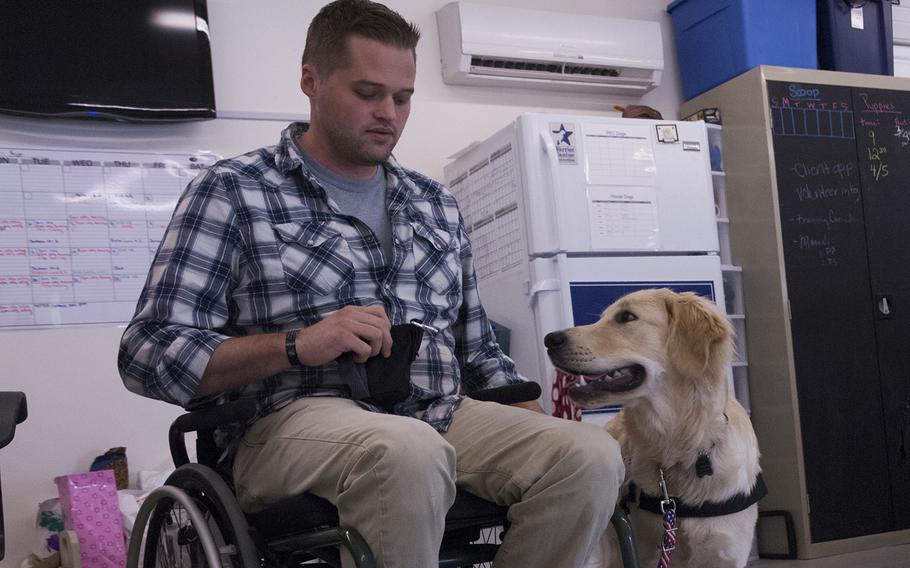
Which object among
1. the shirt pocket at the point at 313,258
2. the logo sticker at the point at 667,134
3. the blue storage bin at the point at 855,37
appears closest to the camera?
the shirt pocket at the point at 313,258

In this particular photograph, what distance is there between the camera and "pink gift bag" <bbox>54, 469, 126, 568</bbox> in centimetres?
251

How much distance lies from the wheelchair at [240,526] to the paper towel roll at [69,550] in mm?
1028

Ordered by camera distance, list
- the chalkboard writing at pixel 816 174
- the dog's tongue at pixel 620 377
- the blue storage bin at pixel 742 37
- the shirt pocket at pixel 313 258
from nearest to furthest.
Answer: the shirt pocket at pixel 313 258 < the dog's tongue at pixel 620 377 < the chalkboard writing at pixel 816 174 < the blue storage bin at pixel 742 37

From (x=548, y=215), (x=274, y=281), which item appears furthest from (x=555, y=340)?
(x=548, y=215)

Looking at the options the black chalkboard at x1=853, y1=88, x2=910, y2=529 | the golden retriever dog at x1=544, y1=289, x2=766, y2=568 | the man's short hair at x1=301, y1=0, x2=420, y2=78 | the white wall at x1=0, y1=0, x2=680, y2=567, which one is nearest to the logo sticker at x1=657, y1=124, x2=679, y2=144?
the white wall at x1=0, y1=0, x2=680, y2=567

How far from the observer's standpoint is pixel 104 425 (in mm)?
2928

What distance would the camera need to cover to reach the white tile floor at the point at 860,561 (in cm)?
306

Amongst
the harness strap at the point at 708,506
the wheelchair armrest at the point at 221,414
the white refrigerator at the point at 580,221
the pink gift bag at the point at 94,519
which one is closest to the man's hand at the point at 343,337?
the wheelchair armrest at the point at 221,414

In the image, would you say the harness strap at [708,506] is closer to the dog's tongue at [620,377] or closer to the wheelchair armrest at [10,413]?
the dog's tongue at [620,377]

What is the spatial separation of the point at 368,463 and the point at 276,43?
2478 mm

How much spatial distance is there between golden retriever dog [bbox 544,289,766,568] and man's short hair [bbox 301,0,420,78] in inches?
28.3

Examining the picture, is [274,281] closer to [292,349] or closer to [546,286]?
[292,349]

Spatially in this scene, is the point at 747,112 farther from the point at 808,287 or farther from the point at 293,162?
the point at 293,162

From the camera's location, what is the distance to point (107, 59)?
9.80ft
